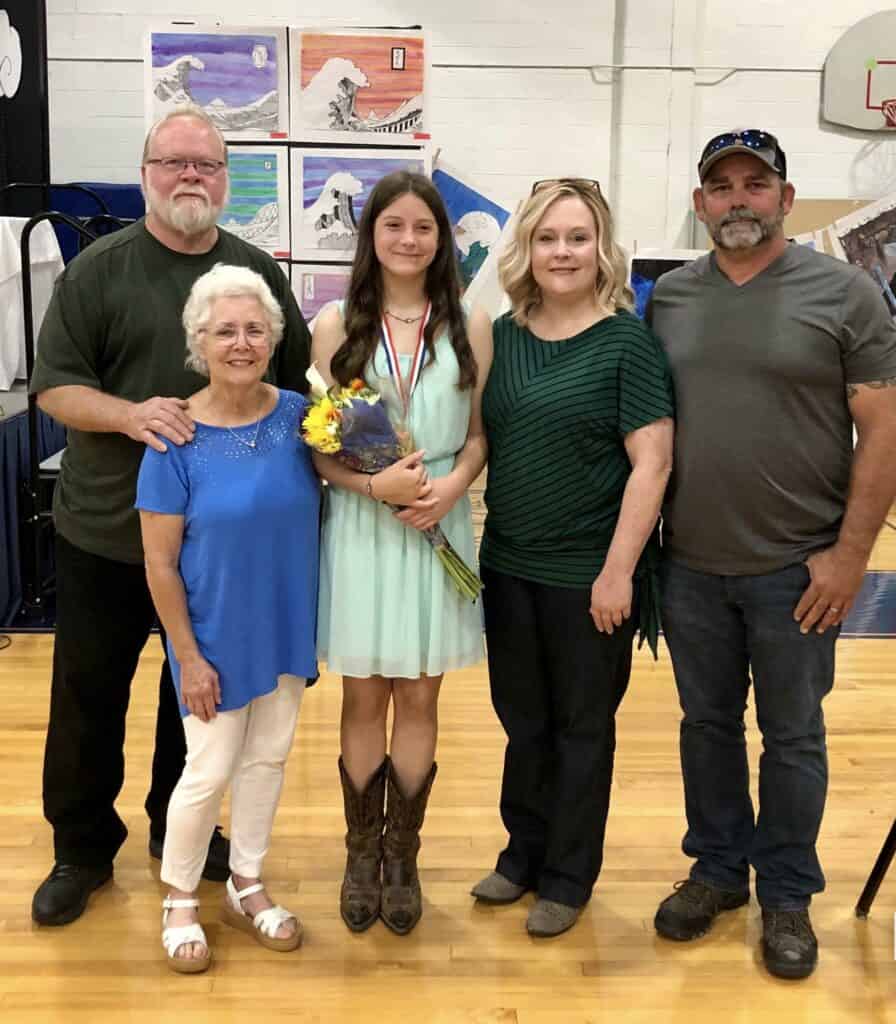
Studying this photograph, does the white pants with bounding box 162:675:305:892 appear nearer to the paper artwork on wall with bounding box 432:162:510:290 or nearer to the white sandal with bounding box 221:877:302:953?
the white sandal with bounding box 221:877:302:953

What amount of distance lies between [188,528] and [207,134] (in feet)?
2.71

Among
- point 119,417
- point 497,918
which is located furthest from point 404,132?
point 497,918

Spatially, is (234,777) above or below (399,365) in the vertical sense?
below

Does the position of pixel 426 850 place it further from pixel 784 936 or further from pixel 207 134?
pixel 207 134

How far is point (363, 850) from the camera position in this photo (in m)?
2.55

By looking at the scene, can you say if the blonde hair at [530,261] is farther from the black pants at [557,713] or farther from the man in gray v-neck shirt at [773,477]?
the black pants at [557,713]

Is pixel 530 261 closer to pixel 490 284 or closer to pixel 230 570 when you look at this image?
pixel 230 570

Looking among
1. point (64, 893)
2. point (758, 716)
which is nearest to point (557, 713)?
point (758, 716)

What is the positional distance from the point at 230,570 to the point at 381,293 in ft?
2.08

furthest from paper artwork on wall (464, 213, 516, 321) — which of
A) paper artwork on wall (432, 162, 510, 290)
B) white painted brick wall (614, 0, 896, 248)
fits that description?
white painted brick wall (614, 0, 896, 248)

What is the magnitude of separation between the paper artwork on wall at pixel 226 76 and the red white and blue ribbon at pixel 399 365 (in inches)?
135

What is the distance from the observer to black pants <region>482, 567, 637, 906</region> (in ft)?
7.95

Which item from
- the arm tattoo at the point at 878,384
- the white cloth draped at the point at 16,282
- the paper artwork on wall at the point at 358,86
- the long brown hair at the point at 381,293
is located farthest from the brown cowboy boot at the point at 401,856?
the white cloth draped at the point at 16,282

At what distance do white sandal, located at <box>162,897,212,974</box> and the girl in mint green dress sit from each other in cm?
55
